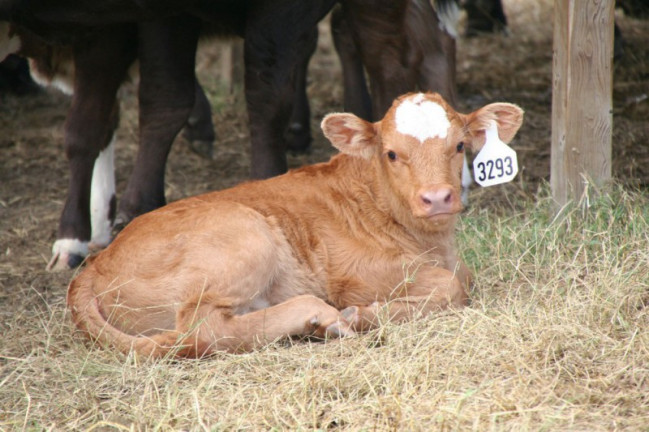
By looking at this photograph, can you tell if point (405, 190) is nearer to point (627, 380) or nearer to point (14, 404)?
point (627, 380)

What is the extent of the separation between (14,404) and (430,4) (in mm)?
3617

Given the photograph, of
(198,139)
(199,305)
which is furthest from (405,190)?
(198,139)

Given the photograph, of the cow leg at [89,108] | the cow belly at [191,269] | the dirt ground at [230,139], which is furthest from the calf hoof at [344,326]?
the cow leg at [89,108]

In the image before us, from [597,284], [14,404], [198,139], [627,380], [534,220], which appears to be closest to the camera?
[627,380]

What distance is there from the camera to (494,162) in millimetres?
4098

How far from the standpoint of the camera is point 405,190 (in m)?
3.92

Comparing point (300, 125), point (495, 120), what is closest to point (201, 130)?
point (300, 125)

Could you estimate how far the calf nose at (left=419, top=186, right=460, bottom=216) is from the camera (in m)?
3.69

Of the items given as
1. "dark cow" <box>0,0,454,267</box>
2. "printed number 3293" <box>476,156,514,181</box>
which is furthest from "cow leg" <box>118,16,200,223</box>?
"printed number 3293" <box>476,156,514,181</box>

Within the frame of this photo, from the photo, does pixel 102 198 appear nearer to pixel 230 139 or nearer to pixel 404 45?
pixel 404 45

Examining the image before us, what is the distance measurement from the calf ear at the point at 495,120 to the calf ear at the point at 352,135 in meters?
0.40

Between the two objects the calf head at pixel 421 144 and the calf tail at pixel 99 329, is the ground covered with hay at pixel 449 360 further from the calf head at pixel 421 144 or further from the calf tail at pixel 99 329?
the calf head at pixel 421 144

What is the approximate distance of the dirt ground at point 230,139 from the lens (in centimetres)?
556

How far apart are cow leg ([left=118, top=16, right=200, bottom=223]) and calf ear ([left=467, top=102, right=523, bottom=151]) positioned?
199 cm
